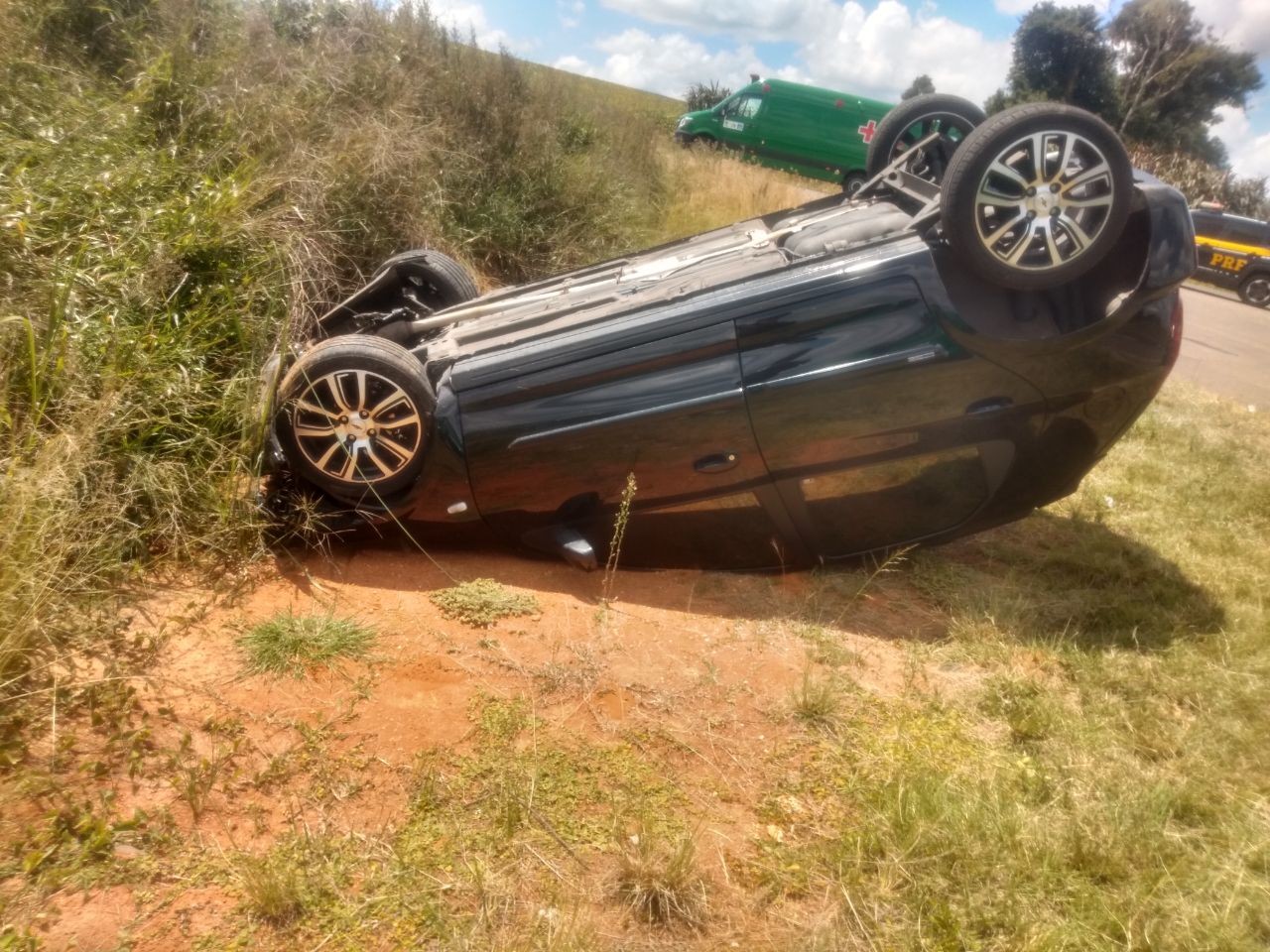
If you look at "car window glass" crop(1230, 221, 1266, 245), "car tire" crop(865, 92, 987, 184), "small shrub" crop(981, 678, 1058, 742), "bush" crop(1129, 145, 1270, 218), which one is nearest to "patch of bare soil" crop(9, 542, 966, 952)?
"small shrub" crop(981, 678, 1058, 742)

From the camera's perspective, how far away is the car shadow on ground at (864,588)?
3682 mm

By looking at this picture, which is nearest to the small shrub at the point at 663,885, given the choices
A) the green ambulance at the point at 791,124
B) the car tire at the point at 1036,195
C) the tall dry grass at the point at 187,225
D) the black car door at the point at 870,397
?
the black car door at the point at 870,397

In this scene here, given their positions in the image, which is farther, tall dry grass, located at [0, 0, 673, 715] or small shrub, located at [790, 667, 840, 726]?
tall dry grass, located at [0, 0, 673, 715]

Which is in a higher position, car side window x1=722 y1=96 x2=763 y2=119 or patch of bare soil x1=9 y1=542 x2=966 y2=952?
car side window x1=722 y1=96 x2=763 y2=119

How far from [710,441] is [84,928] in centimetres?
246

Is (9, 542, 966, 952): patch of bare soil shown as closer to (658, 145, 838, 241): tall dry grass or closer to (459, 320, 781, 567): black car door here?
(459, 320, 781, 567): black car door

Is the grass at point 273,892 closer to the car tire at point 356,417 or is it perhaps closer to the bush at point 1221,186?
the car tire at point 356,417

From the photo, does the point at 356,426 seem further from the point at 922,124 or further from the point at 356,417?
the point at 922,124

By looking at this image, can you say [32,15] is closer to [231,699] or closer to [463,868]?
[231,699]

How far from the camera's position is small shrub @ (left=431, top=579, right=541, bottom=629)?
345cm

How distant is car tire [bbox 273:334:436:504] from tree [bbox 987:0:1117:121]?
32903 mm

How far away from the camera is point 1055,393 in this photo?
3.60 m

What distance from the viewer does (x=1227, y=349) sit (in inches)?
457

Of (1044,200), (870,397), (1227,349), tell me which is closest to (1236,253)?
(1227,349)
